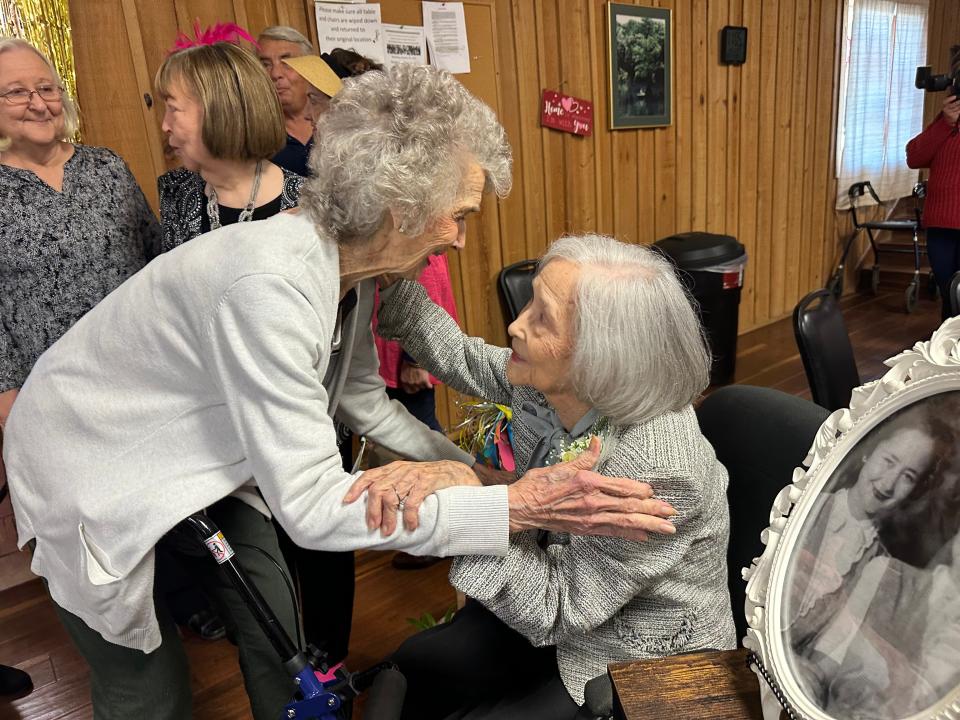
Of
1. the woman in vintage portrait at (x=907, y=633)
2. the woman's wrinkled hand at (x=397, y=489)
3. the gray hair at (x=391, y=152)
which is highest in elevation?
the gray hair at (x=391, y=152)

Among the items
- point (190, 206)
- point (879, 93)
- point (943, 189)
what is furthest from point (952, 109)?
point (190, 206)

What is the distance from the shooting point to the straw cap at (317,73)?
2164 mm

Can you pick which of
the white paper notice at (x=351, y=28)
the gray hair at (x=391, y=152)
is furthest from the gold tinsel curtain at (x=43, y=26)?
the gray hair at (x=391, y=152)

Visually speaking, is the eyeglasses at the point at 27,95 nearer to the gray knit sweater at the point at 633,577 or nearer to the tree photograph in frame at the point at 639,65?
the gray knit sweater at the point at 633,577

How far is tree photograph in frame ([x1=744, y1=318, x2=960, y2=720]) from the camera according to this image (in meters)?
0.57

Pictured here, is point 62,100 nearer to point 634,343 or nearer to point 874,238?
point 634,343

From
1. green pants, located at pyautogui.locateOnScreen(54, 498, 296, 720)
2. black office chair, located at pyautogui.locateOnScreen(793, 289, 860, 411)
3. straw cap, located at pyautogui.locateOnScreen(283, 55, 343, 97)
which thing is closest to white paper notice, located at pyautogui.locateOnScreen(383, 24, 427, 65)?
straw cap, located at pyautogui.locateOnScreen(283, 55, 343, 97)

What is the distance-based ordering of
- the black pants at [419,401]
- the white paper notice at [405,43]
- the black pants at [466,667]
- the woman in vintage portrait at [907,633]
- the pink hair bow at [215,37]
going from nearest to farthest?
the woman in vintage portrait at [907,633], the black pants at [466,667], the pink hair bow at [215,37], the black pants at [419,401], the white paper notice at [405,43]

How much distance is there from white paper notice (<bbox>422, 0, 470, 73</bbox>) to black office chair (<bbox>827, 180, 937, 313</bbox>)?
367cm

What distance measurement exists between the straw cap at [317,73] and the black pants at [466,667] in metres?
1.62

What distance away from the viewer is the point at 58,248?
181 cm

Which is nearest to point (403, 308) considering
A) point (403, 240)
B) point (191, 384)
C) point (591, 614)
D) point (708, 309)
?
point (403, 240)

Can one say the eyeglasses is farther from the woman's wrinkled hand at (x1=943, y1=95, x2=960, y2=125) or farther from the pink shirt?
the woman's wrinkled hand at (x1=943, y1=95, x2=960, y2=125)

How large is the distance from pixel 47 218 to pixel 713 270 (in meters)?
3.04
